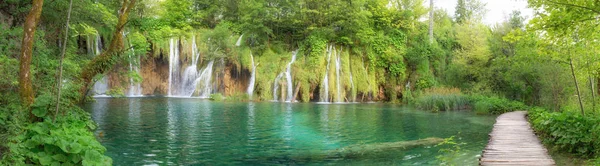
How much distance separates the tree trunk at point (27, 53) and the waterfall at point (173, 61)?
24.5 meters

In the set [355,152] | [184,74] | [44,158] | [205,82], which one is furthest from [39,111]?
[184,74]

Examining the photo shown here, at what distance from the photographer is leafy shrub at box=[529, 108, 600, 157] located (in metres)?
7.76

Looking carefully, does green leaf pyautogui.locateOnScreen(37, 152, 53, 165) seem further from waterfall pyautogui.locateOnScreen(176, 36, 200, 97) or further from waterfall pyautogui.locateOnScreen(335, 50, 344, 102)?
waterfall pyautogui.locateOnScreen(176, 36, 200, 97)

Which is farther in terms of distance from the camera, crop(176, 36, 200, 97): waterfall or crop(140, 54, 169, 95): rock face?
crop(140, 54, 169, 95): rock face

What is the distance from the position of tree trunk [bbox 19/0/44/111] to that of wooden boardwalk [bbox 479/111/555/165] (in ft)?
23.6

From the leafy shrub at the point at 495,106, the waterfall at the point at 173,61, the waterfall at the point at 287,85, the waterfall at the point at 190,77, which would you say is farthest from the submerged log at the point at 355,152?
the waterfall at the point at 173,61

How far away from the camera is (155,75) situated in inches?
1253

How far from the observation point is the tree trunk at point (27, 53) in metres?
5.85

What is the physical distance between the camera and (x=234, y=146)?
977cm

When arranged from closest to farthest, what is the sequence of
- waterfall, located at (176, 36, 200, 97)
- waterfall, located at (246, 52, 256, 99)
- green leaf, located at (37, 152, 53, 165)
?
green leaf, located at (37, 152, 53, 165) < waterfall, located at (246, 52, 256, 99) < waterfall, located at (176, 36, 200, 97)

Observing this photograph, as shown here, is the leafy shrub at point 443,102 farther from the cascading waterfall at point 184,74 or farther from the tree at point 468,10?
the tree at point 468,10

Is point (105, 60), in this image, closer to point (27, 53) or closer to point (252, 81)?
point (27, 53)

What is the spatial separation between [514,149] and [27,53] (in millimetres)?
8550

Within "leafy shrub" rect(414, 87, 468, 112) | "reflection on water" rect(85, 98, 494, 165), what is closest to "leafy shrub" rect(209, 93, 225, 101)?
"reflection on water" rect(85, 98, 494, 165)
